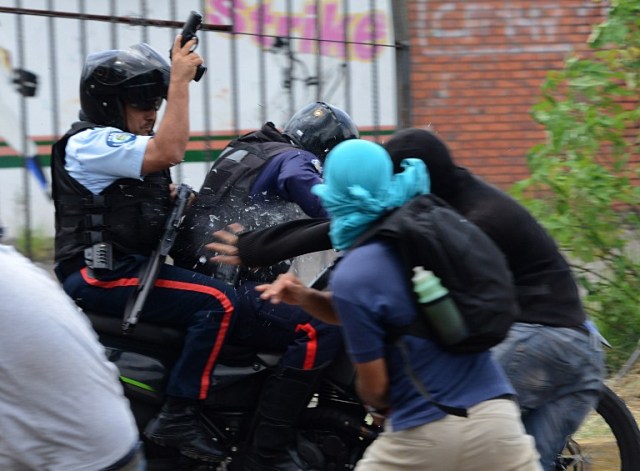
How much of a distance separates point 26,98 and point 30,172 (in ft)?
1.41

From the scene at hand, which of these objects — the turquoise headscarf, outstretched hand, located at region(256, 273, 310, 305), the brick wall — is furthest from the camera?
the brick wall

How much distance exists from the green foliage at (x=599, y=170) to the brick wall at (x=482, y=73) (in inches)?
108

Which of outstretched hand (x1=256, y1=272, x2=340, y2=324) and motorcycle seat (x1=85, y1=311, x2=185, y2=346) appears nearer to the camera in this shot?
outstretched hand (x1=256, y1=272, x2=340, y2=324)

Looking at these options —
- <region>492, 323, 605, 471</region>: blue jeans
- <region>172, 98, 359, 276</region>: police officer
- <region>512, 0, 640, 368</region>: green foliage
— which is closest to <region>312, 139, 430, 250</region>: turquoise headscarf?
<region>492, 323, 605, 471</region>: blue jeans

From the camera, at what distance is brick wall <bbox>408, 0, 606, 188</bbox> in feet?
29.6

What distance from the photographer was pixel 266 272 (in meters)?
4.41

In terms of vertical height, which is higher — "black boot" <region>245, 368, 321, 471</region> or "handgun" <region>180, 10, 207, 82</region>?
"handgun" <region>180, 10, 207, 82</region>

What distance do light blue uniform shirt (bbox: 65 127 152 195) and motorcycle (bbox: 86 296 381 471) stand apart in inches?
21.3

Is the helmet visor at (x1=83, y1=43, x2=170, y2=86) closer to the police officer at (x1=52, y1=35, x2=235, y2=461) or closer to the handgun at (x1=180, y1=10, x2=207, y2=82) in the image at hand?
the police officer at (x1=52, y1=35, x2=235, y2=461)

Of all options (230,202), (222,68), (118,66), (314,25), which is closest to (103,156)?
(118,66)

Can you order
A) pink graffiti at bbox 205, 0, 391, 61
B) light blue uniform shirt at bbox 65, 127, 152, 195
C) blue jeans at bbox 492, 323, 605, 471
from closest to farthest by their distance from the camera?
blue jeans at bbox 492, 323, 605, 471 → light blue uniform shirt at bbox 65, 127, 152, 195 → pink graffiti at bbox 205, 0, 391, 61

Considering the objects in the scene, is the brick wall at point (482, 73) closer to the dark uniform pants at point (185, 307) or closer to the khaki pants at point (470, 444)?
the dark uniform pants at point (185, 307)

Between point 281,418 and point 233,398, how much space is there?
0.23 m

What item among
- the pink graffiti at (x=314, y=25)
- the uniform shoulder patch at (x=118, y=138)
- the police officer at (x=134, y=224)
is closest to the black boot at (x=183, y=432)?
the police officer at (x=134, y=224)
